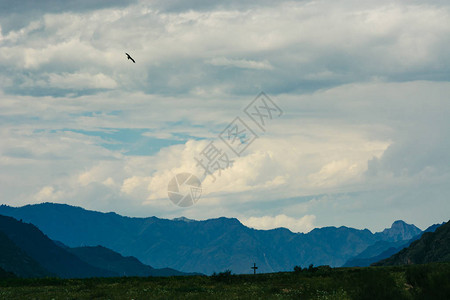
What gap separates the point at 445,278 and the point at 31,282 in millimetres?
45626

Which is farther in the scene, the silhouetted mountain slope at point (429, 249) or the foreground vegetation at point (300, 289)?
the silhouetted mountain slope at point (429, 249)

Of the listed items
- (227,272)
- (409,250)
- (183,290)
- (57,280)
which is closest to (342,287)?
(183,290)

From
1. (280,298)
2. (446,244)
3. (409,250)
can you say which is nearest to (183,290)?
(280,298)

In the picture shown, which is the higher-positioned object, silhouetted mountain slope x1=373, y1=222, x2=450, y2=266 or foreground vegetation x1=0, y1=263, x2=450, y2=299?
silhouetted mountain slope x1=373, y1=222, x2=450, y2=266

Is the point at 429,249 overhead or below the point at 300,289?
overhead

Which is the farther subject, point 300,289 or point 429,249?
point 429,249

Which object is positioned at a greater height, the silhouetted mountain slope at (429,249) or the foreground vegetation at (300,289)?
the silhouetted mountain slope at (429,249)

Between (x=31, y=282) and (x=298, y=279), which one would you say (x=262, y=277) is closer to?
(x=298, y=279)

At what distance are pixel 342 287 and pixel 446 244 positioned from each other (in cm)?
13510

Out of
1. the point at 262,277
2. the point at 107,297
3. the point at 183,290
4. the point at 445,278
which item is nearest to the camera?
the point at 445,278

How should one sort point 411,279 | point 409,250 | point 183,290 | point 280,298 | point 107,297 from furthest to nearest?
point 409,250 → point 183,290 → point 107,297 → point 280,298 → point 411,279

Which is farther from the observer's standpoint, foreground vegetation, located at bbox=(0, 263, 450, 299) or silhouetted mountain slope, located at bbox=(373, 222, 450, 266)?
silhouetted mountain slope, located at bbox=(373, 222, 450, 266)

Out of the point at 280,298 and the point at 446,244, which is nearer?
the point at 280,298

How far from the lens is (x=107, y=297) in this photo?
123 feet
